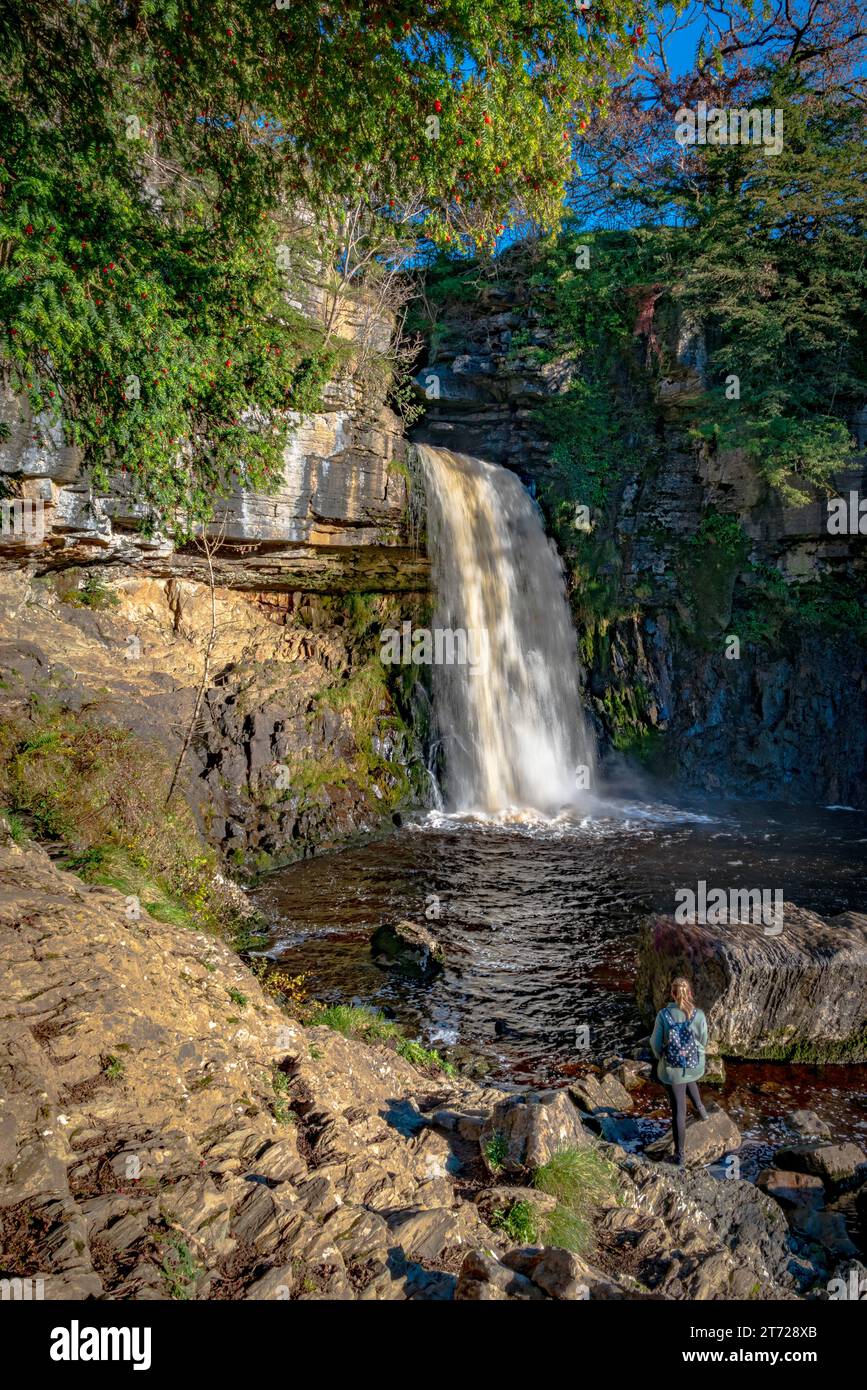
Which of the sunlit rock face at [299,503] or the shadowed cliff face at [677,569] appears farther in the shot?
the shadowed cliff face at [677,569]

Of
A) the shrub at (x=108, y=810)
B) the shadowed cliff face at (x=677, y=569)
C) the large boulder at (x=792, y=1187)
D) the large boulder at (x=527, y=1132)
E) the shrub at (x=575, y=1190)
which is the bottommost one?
the large boulder at (x=792, y=1187)

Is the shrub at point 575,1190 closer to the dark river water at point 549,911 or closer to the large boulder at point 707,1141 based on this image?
the large boulder at point 707,1141

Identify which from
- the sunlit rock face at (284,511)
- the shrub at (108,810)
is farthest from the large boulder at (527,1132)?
the sunlit rock face at (284,511)

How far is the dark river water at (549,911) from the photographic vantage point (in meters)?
7.32

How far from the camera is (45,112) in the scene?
9.00 metres

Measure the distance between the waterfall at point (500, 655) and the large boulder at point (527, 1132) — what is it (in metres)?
11.3

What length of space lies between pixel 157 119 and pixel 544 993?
12.0 metres

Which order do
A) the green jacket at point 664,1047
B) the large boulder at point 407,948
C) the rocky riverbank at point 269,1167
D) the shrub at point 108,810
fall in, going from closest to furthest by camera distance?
the rocky riverbank at point 269,1167
the green jacket at point 664,1047
the shrub at point 108,810
the large boulder at point 407,948

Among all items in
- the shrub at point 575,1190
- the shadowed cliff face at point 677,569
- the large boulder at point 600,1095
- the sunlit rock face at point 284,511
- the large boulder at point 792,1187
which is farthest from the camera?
the shadowed cliff face at point 677,569

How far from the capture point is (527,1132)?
478 centimetres

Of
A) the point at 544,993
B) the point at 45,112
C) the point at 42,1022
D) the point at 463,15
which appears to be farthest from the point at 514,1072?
the point at 45,112

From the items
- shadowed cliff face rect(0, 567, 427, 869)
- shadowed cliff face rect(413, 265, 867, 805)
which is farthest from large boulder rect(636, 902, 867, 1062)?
shadowed cliff face rect(413, 265, 867, 805)

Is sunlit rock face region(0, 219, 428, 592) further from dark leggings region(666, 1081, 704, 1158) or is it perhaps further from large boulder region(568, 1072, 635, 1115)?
dark leggings region(666, 1081, 704, 1158)

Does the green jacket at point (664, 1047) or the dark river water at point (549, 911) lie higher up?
the green jacket at point (664, 1047)
